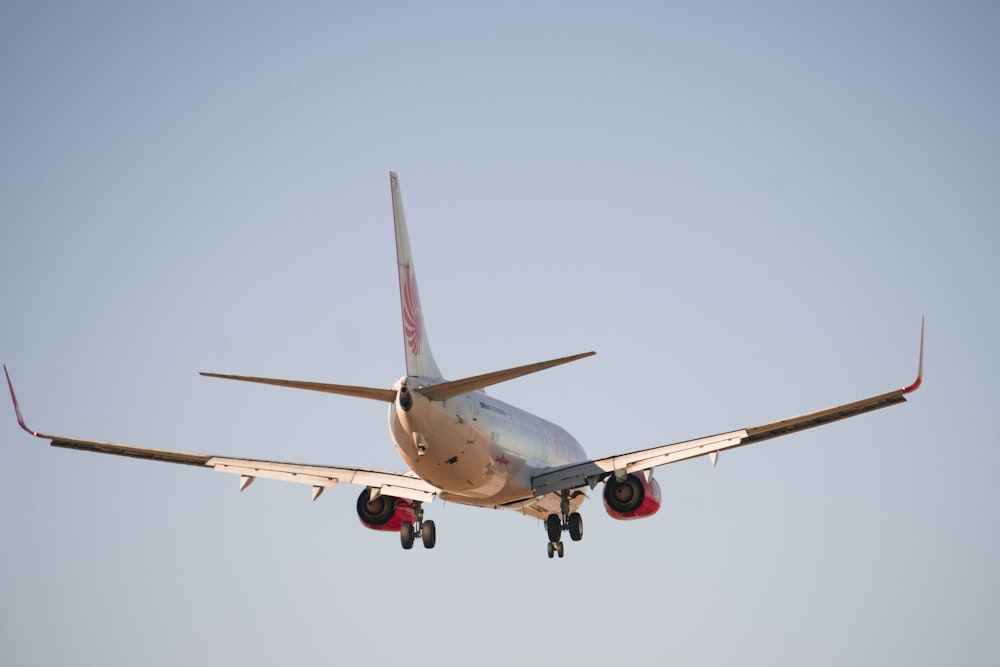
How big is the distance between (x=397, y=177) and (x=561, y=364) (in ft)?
40.8

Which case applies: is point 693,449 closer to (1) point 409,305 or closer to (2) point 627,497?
(2) point 627,497

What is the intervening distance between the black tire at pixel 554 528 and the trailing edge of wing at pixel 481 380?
10.4 metres

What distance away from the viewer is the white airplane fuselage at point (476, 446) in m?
35.1

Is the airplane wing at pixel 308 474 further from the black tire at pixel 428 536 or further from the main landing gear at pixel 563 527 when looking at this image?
the main landing gear at pixel 563 527

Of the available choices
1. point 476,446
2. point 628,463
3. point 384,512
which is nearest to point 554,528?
point 628,463

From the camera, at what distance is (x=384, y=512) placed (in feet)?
144

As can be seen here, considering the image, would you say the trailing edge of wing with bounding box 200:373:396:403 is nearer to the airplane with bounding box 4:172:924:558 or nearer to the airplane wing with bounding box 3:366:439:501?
the airplane with bounding box 4:172:924:558

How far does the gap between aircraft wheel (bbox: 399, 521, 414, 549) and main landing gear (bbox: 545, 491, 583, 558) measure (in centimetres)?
472

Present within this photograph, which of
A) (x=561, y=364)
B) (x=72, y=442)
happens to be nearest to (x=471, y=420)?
(x=561, y=364)

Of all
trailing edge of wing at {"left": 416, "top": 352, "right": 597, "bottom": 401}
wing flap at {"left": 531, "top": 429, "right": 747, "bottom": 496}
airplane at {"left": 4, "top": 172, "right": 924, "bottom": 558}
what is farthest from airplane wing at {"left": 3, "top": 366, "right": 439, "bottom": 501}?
trailing edge of wing at {"left": 416, "top": 352, "right": 597, "bottom": 401}

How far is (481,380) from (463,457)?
5.94m

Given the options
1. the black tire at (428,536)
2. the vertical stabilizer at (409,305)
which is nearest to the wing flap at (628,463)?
the black tire at (428,536)

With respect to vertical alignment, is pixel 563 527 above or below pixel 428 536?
above

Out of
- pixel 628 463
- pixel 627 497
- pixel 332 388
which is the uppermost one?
pixel 628 463
